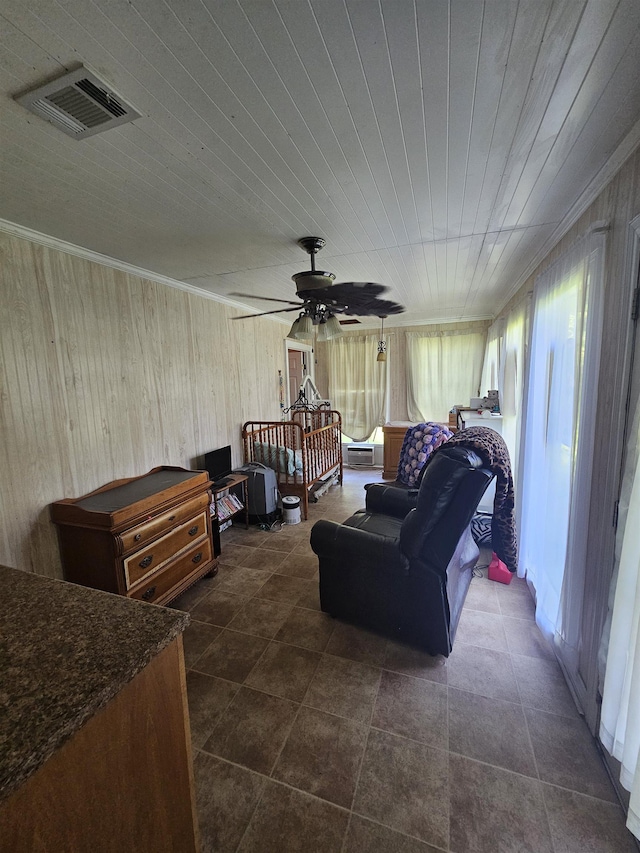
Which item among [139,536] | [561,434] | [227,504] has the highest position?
[561,434]

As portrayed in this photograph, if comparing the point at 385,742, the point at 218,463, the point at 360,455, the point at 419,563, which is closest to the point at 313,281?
the point at 419,563

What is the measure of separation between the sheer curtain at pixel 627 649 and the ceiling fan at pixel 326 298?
1561 millimetres

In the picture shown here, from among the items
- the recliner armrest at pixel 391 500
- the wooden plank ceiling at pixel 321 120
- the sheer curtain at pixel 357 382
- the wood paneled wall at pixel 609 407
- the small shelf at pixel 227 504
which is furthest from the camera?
the sheer curtain at pixel 357 382

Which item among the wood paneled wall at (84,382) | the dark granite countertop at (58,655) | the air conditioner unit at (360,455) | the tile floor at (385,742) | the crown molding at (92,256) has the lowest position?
the tile floor at (385,742)

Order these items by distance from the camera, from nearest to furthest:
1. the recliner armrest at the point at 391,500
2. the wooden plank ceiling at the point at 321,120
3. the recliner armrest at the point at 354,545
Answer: the wooden plank ceiling at the point at 321,120 → the recliner armrest at the point at 354,545 → the recliner armrest at the point at 391,500

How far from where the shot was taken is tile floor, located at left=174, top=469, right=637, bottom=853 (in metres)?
1.22

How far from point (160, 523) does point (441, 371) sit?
4.61m

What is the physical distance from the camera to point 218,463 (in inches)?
140

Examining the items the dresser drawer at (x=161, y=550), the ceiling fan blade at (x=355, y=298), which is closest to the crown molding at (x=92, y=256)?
the ceiling fan blade at (x=355, y=298)

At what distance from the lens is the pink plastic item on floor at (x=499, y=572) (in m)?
2.63

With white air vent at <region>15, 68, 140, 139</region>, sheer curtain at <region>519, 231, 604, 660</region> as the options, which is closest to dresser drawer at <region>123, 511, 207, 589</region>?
white air vent at <region>15, 68, 140, 139</region>

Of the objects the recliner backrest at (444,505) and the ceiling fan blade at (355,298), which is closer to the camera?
the recliner backrest at (444,505)

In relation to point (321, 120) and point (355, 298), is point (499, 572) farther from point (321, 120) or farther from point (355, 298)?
point (321, 120)

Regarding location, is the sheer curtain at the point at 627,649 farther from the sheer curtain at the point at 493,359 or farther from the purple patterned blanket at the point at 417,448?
the sheer curtain at the point at 493,359
